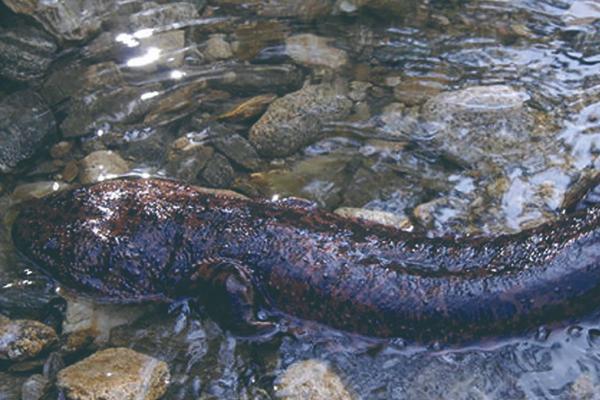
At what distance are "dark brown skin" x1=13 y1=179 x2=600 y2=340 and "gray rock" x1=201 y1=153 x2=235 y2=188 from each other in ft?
1.85

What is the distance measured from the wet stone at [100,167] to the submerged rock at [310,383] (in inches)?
88.4

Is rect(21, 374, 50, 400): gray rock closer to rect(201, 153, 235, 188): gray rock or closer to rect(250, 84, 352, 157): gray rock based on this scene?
rect(201, 153, 235, 188): gray rock

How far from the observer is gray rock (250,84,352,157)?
5719mm

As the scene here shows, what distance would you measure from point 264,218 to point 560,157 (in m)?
2.43

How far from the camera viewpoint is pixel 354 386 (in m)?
4.21

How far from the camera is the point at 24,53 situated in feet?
20.2

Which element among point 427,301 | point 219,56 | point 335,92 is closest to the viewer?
point 427,301

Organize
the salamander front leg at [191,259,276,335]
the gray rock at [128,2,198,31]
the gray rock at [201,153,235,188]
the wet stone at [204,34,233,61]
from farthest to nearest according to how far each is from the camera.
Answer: the gray rock at [128,2,198,31] → the wet stone at [204,34,233,61] → the gray rock at [201,153,235,188] → the salamander front leg at [191,259,276,335]

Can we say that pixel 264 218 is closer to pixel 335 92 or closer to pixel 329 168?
pixel 329 168

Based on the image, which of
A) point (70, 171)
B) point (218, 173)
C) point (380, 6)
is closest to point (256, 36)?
point (380, 6)

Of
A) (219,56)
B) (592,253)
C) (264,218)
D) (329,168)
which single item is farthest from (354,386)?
(219,56)

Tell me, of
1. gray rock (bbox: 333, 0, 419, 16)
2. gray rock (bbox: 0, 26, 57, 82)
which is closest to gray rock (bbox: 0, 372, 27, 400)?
gray rock (bbox: 0, 26, 57, 82)

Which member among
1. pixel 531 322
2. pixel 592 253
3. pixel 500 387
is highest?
pixel 592 253


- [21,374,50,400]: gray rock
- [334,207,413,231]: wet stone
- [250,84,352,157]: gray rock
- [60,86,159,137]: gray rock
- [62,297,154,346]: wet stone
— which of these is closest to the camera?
[21,374,50,400]: gray rock
